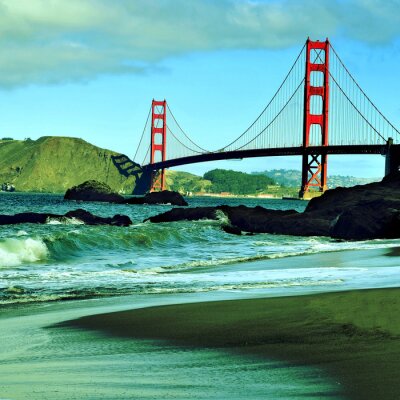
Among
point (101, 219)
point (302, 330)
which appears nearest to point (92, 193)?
point (101, 219)

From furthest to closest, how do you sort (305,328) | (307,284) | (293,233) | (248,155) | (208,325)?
(248,155) < (293,233) < (307,284) < (208,325) < (305,328)

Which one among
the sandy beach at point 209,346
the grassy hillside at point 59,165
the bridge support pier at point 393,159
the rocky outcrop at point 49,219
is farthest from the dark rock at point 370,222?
the grassy hillside at point 59,165

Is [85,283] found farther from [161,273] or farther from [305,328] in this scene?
[305,328]

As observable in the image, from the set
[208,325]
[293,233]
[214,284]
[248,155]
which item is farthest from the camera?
[248,155]

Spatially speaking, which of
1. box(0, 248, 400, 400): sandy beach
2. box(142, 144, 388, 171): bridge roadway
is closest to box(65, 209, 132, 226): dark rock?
box(0, 248, 400, 400): sandy beach

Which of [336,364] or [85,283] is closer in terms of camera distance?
[336,364]

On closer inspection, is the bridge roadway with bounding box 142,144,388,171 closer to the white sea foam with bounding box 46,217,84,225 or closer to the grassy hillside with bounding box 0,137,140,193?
the white sea foam with bounding box 46,217,84,225

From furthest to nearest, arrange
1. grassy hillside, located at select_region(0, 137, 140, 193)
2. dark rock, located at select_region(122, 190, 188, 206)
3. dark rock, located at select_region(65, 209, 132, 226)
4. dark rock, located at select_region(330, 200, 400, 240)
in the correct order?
grassy hillside, located at select_region(0, 137, 140, 193) → dark rock, located at select_region(122, 190, 188, 206) → dark rock, located at select_region(65, 209, 132, 226) → dark rock, located at select_region(330, 200, 400, 240)

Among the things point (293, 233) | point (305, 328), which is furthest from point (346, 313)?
point (293, 233)

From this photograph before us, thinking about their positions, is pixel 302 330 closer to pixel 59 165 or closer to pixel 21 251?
pixel 21 251
